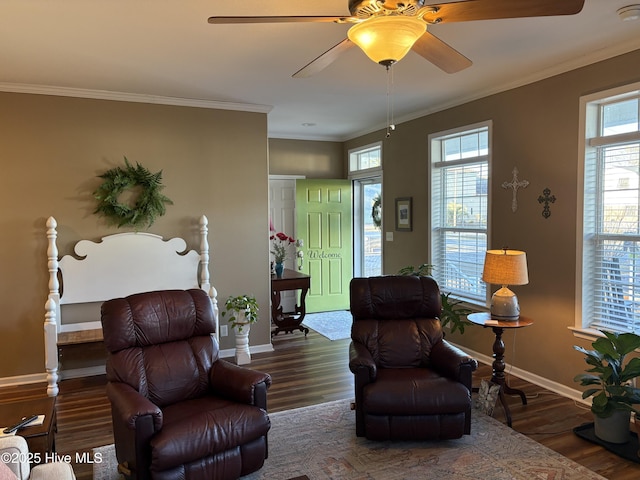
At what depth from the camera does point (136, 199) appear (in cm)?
442

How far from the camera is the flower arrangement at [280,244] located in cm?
565

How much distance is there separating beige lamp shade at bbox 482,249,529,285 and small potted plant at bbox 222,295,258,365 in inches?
91.2

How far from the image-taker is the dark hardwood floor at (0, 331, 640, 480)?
9.30 feet

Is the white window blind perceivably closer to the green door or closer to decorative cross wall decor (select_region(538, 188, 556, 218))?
decorative cross wall decor (select_region(538, 188, 556, 218))

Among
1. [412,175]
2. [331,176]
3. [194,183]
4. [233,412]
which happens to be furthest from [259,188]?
[233,412]

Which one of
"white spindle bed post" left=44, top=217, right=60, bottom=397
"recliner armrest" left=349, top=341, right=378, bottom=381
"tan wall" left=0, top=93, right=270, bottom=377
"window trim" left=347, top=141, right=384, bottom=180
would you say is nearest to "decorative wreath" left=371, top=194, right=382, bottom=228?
A: "window trim" left=347, top=141, right=384, bottom=180

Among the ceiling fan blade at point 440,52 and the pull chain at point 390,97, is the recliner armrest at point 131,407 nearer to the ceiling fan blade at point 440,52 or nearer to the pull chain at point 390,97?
the ceiling fan blade at point 440,52

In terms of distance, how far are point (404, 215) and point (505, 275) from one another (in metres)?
2.38

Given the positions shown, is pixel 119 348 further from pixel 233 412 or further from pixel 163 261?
pixel 163 261

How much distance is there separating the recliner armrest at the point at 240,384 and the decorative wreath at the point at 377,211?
13.3 ft

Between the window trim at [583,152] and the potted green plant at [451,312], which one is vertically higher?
the window trim at [583,152]

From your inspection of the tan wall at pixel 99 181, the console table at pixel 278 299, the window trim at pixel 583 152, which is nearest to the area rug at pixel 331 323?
the console table at pixel 278 299

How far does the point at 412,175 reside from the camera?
215 inches

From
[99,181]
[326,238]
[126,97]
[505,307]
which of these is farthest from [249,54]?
[326,238]
